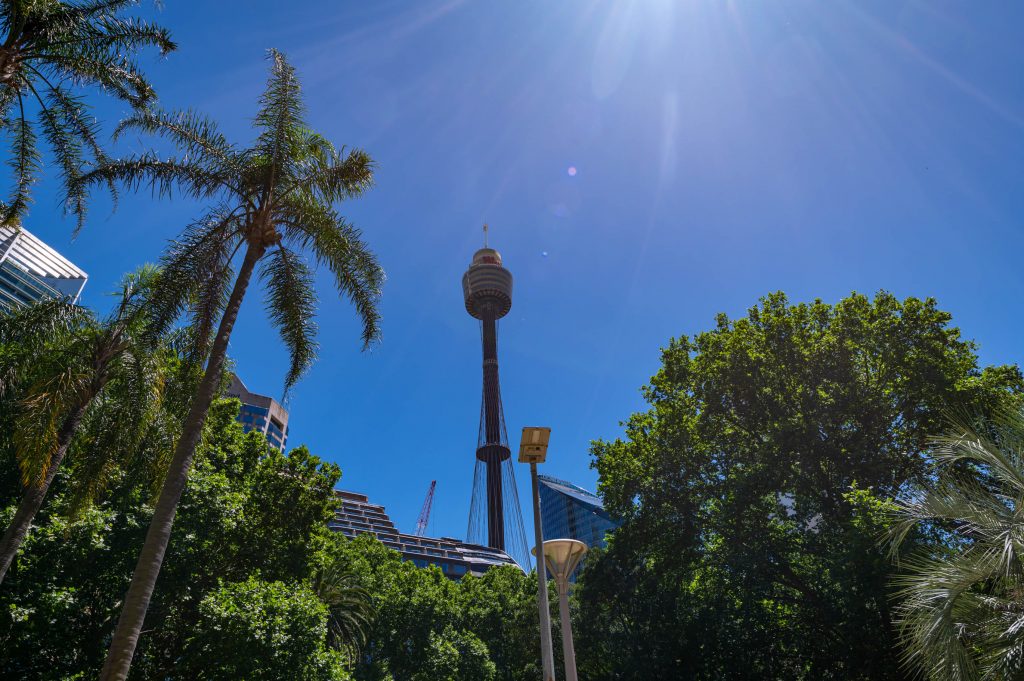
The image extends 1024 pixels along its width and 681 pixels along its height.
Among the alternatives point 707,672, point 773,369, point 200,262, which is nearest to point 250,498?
point 200,262

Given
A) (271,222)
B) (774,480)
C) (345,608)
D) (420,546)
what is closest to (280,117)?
(271,222)

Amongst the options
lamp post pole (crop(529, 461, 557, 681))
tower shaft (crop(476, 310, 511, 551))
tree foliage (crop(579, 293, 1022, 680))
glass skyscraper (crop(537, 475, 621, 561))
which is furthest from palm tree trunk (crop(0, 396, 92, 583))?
glass skyscraper (crop(537, 475, 621, 561))

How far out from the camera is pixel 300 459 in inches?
863

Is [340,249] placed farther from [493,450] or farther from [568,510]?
[568,510]

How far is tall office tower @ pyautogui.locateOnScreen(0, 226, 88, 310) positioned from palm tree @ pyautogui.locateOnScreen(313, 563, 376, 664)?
79608mm

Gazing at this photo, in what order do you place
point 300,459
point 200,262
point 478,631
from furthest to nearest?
point 478,631
point 300,459
point 200,262

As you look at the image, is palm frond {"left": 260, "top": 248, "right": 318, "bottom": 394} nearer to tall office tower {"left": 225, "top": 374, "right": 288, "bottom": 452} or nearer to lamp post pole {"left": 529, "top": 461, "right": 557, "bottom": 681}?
lamp post pole {"left": 529, "top": 461, "right": 557, "bottom": 681}

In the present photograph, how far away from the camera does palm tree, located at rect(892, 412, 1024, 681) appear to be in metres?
6.25

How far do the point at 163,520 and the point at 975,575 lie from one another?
10.3 metres

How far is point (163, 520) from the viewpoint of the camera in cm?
841

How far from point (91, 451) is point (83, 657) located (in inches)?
285

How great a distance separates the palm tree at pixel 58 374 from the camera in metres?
9.98

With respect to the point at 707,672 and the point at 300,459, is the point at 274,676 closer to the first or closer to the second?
the point at 300,459

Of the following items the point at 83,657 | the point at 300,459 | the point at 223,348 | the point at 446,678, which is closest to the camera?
the point at 223,348
